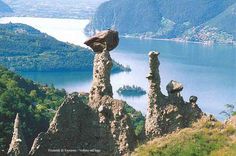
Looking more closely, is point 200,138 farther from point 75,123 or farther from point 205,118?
point 75,123

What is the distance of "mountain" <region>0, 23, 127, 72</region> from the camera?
174 meters

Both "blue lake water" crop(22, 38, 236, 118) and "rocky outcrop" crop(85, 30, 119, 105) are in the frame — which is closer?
"rocky outcrop" crop(85, 30, 119, 105)

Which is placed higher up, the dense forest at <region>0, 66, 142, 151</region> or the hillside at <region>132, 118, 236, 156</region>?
the hillside at <region>132, 118, 236, 156</region>

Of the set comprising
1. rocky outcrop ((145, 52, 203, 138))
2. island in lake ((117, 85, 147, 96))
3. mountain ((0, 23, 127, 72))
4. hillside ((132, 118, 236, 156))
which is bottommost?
island in lake ((117, 85, 147, 96))

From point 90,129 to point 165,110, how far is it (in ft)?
5.88

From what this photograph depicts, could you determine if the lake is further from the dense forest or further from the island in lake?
the dense forest

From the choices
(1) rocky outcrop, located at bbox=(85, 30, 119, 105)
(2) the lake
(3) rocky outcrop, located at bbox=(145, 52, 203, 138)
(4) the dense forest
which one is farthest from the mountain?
(3) rocky outcrop, located at bbox=(145, 52, 203, 138)

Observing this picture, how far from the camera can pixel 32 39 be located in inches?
7795

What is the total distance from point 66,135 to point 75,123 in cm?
34

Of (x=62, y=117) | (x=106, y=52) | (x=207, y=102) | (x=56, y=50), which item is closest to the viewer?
(x=62, y=117)

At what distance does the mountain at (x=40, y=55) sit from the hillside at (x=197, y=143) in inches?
6055

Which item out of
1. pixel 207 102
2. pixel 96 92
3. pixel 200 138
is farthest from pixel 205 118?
pixel 207 102

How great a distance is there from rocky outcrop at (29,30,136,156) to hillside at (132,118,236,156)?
530 millimetres

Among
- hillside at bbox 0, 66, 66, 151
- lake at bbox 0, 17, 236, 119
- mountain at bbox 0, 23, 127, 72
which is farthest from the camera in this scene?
mountain at bbox 0, 23, 127, 72
